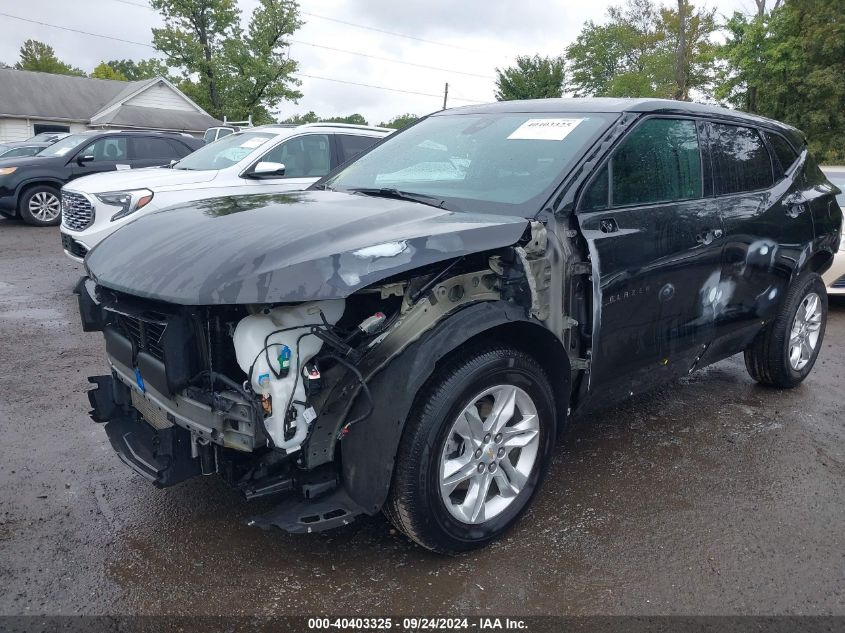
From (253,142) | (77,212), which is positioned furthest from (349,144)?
(77,212)

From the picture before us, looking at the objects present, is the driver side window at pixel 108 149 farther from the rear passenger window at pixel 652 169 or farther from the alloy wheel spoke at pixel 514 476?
the alloy wheel spoke at pixel 514 476

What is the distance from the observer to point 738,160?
4.06 meters

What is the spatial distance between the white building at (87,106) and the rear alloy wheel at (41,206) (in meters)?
26.9

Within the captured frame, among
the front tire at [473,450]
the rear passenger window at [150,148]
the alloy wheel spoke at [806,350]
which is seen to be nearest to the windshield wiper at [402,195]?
the front tire at [473,450]

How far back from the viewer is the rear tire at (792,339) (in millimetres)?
4539

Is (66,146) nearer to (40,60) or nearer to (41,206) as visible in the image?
(41,206)

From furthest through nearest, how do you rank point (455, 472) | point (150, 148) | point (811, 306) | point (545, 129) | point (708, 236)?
1. point (150, 148)
2. point (811, 306)
3. point (708, 236)
4. point (545, 129)
5. point (455, 472)

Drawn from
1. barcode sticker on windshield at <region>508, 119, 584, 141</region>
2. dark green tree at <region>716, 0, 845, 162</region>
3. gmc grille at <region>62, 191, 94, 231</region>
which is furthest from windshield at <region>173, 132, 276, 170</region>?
dark green tree at <region>716, 0, 845, 162</region>

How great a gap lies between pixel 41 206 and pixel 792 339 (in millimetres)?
12594

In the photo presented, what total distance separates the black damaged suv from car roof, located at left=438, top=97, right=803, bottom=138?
0.02 metres

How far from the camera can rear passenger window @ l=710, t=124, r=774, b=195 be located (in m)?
3.88

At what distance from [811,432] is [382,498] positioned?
315 cm

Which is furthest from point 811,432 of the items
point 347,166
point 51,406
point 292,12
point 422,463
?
point 292,12

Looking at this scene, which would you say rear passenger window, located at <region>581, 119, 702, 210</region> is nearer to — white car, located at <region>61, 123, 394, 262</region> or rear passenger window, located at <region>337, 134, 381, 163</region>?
white car, located at <region>61, 123, 394, 262</region>
